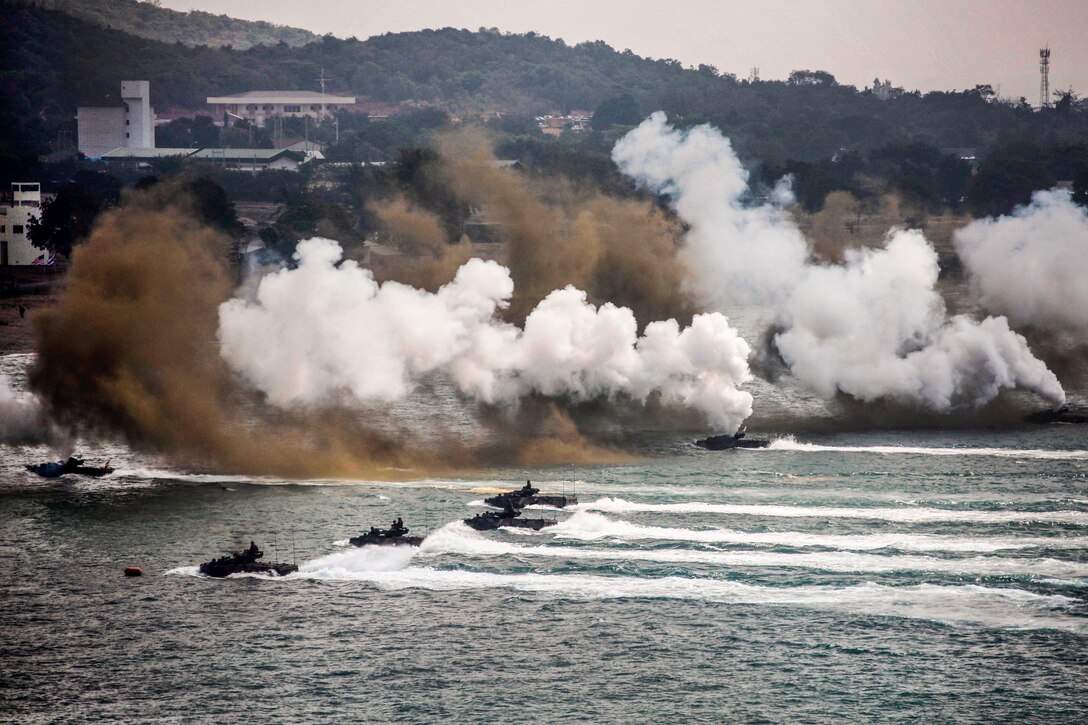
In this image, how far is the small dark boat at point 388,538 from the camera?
68.9 m

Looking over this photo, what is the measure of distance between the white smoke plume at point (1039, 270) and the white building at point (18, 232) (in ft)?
331

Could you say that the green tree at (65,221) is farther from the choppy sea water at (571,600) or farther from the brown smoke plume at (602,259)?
Answer: the choppy sea water at (571,600)

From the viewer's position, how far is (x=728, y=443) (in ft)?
298

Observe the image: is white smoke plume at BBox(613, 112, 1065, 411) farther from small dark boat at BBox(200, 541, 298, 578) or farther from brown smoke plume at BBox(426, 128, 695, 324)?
small dark boat at BBox(200, 541, 298, 578)

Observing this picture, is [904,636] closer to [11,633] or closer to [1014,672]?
[1014,672]

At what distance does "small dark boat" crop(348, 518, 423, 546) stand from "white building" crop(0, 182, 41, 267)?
363 feet

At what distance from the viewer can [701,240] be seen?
380ft

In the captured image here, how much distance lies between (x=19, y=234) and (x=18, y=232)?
9.4 inches

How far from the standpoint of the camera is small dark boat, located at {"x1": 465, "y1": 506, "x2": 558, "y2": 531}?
7231 cm

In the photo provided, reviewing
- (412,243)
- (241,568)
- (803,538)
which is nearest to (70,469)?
(241,568)

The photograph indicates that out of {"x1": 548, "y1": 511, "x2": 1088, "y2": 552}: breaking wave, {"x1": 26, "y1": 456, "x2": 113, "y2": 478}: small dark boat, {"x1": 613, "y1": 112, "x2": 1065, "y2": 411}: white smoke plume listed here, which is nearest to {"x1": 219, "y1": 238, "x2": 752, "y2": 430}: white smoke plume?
{"x1": 26, "y1": 456, "x2": 113, "y2": 478}: small dark boat

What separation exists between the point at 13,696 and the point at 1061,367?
82.9 meters

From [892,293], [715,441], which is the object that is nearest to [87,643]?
[715,441]

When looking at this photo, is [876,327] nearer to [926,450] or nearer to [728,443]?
[926,450]
